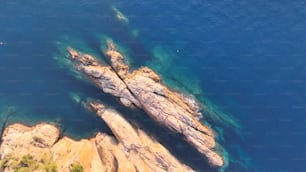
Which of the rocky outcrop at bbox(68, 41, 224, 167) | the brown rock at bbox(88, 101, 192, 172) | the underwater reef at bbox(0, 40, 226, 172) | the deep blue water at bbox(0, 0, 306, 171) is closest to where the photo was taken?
the underwater reef at bbox(0, 40, 226, 172)

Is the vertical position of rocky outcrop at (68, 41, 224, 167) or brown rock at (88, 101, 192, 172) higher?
rocky outcrop at (68, 41, 224, 167)

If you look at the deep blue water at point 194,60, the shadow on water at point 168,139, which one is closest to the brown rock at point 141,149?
the shadow on water at point 168,139

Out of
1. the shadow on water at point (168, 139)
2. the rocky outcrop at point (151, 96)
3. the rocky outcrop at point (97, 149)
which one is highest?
the rocky outcrop at point (151, 96)

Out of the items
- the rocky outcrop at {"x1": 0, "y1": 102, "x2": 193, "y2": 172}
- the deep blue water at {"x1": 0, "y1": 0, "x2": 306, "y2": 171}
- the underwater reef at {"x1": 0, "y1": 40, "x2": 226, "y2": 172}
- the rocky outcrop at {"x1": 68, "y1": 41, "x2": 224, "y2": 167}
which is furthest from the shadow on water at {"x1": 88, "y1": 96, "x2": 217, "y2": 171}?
the rocky outcrop at {"x1": 0, "y1": 102, "x2": 193, "y2": 172}

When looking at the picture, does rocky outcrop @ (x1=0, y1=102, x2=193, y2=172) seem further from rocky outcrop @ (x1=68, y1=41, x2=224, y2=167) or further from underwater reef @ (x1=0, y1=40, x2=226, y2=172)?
rocky outcrop @ (x1=68, y1=41, x2=224, y2=167)

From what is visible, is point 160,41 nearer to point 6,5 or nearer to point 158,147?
point 158,147

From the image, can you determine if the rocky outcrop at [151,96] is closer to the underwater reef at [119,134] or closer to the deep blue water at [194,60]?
the underwater reef at [119,134]

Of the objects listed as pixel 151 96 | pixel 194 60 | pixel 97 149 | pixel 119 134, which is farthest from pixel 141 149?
pixel 194 60
